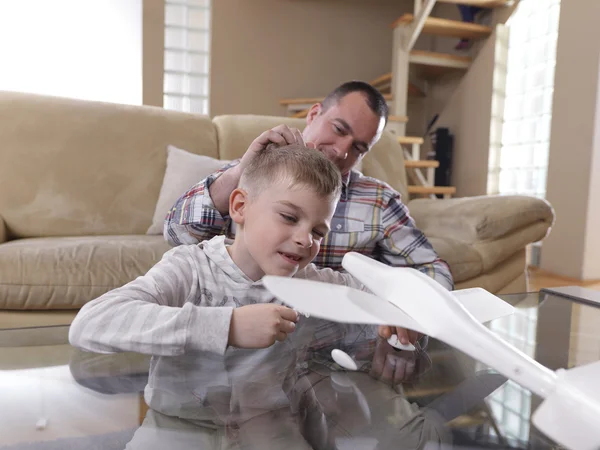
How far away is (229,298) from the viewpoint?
0.79 meters

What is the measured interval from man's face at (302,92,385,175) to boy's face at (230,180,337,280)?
0.38m

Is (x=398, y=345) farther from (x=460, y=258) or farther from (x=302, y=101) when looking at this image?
(x=302, y=101)

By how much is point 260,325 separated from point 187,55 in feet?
13.9

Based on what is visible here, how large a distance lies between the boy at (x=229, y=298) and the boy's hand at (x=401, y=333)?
60 millimetres

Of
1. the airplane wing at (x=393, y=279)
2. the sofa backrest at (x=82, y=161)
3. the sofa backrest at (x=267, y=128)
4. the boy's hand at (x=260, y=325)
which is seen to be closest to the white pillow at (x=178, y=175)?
the sofa backrest at (x=82, y=161)

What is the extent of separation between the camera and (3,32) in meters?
3.80

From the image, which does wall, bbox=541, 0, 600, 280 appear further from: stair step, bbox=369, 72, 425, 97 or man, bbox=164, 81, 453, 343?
man, bbox=164, 81, 453, 343

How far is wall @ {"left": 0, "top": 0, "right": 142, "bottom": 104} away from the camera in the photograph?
3844 millimetres

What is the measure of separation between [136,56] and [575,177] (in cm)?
335

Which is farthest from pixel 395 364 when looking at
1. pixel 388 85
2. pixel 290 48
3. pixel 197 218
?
pixel 290 48

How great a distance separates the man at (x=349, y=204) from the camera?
103 cm

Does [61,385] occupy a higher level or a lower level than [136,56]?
lower

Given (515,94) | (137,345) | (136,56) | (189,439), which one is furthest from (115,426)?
(136,56)

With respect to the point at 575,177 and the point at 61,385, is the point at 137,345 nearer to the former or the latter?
the point at 61,385
